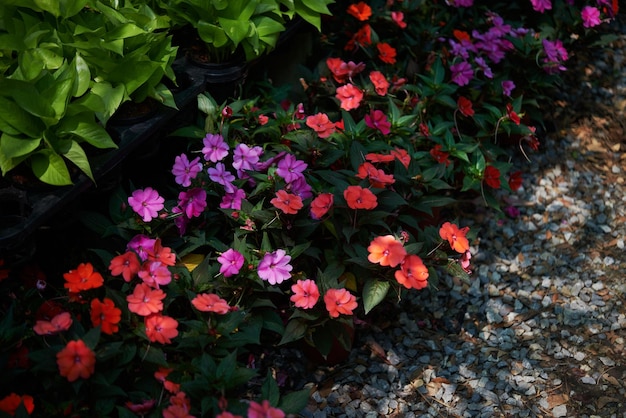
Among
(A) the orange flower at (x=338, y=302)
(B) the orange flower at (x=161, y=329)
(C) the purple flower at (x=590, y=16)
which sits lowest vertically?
(A) the orange flower at (x=338, y=302)

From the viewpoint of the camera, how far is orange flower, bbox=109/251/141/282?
6.72ft

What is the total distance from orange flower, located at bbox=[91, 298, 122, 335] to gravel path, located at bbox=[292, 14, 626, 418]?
80cm

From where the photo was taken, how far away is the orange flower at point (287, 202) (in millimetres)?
2297

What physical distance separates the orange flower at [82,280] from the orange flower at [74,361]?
0.73 ft

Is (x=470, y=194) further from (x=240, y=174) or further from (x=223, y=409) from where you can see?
(x=223, y=409)

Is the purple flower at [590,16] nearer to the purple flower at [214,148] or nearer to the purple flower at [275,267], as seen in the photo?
the purple flower at [214,148]

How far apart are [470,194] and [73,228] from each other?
1.81 metres

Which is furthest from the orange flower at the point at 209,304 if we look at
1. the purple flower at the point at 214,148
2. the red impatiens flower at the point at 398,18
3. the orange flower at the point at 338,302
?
the red impatiens flower at the point at 398,18

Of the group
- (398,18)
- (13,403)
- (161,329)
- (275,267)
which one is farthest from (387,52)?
(13,403)

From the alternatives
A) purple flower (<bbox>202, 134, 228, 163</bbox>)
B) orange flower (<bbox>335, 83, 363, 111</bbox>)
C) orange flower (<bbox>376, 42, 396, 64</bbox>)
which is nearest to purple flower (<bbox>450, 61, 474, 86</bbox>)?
orange flower (<bbox>376, 42, 396, 64</bbox>)

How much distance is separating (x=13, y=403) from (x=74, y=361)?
0.19 metres

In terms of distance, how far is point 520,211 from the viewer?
3.49m

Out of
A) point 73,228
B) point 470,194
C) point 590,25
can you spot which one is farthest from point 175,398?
point 590,25

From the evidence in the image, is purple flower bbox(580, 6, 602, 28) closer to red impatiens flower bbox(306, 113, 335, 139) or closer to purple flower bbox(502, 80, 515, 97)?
purple flower bbox(502, 80, 515, 97)
